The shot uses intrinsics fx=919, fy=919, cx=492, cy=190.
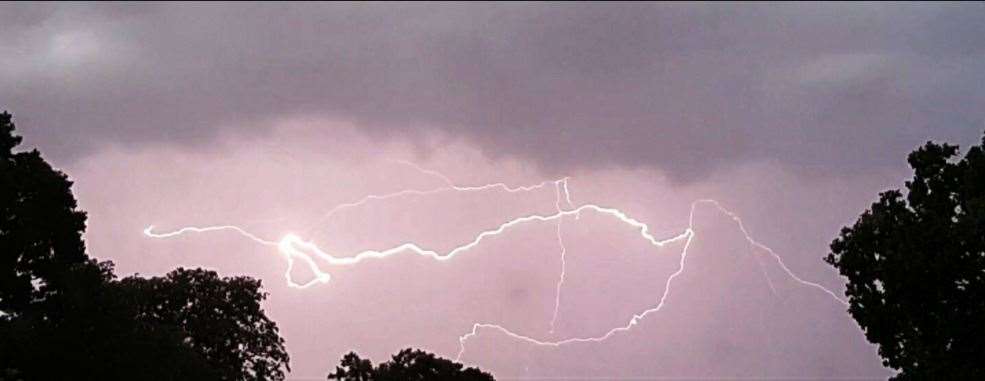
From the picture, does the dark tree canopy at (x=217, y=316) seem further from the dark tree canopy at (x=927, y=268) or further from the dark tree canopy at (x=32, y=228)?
the dark tree canopy at (x=927, y=268)

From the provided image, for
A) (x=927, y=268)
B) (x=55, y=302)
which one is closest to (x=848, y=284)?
(x=927, y=268)

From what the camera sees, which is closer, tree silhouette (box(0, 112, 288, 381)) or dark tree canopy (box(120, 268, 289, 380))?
tree silhouette (box(0, 112, 288, 381))

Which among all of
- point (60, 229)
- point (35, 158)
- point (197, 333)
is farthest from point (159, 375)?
point (197, 333)

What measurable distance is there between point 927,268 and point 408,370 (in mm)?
27570

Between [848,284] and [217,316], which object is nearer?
[848,284]

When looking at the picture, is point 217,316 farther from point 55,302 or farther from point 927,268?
point 927,268

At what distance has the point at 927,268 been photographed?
24766mm

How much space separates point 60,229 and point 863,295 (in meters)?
23.7

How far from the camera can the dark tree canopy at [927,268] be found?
24.4 m

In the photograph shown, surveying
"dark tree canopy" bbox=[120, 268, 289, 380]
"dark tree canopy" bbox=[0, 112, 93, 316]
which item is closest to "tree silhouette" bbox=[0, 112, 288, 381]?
"dark tree canopy" bbox=[0, 112, 93, 316]

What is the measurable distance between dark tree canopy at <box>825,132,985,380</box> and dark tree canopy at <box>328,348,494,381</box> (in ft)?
77.5

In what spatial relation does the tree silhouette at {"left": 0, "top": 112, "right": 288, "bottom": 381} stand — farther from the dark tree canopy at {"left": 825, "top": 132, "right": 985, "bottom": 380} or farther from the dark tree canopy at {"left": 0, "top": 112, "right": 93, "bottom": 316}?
the dark tree canopy at {"left": 825, "top": 132, "right": 985, "bottom": 380}

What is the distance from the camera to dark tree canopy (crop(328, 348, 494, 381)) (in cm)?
4562

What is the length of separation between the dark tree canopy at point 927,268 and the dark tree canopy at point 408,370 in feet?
77.5
